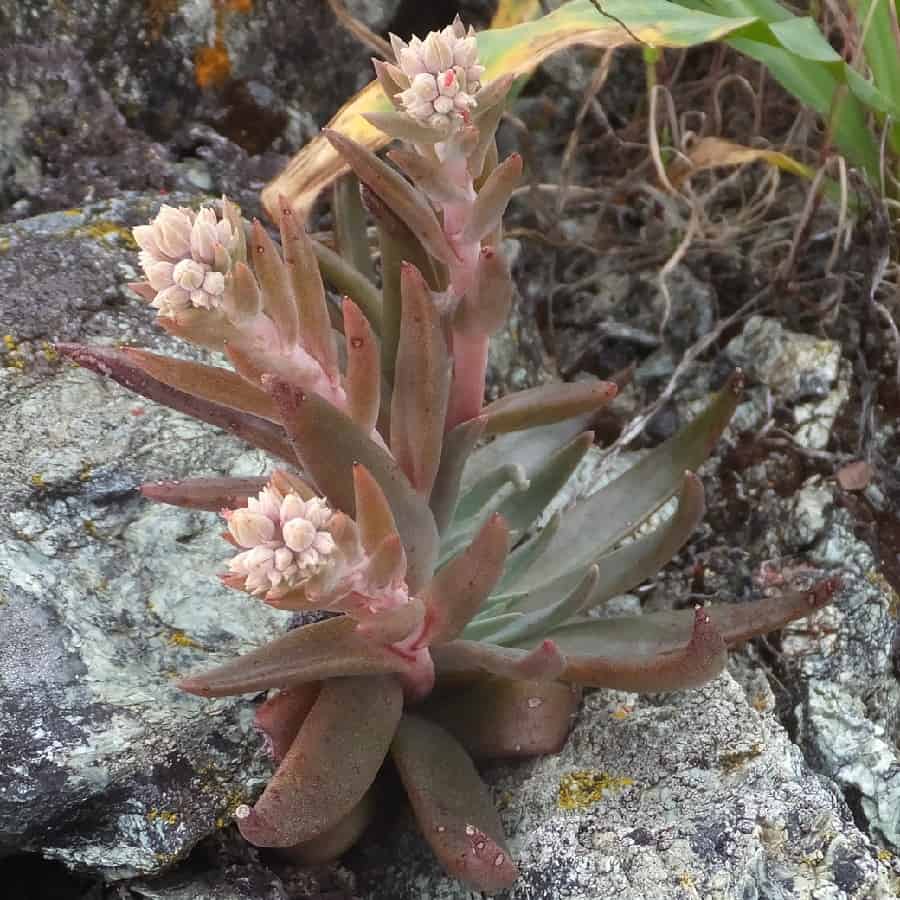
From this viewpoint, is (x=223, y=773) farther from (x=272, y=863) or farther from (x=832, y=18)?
Result: (x=832, y=18)

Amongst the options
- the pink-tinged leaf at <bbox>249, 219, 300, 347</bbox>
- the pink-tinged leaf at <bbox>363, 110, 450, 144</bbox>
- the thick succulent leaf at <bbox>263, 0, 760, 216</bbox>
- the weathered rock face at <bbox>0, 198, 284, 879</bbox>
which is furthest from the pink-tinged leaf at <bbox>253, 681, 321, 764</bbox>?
the thick succulent leaf at <bbox>263, 0, 760, 216</bbox>

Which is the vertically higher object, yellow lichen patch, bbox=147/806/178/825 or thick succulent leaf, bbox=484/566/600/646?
thick succulent leaf, bbox=484/566/600/646

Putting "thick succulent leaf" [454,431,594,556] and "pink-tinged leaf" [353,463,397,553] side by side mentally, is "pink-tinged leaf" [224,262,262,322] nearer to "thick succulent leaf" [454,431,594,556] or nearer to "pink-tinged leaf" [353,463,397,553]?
"pink-tinged leaf" [353,463,397,553]

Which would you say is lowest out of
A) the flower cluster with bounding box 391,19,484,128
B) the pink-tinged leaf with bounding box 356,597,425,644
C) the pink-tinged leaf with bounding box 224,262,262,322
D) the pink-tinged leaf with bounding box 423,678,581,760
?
the pink-tinged leaf with bounding box 423,678,581,760

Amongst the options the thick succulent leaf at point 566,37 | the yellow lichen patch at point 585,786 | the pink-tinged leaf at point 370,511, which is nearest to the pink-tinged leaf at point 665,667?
the yellow lichen patch at point 585,786

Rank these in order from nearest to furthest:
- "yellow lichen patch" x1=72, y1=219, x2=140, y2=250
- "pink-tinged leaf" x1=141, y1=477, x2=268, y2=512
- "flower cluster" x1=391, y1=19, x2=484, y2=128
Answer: "flower cluster" x1=391, y1=19, x2=484, y2=128
"pink-tinged leaf" x1=141, y1=477, x2=268, y2=512
"yellow lichen patch" x1=72, y1=219, x2=140, y2=250

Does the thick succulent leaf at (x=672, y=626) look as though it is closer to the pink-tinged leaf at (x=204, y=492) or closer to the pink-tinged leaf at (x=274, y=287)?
the pink-tinged leaf at (x=204, y=492)

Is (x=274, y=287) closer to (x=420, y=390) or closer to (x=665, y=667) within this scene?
(x=420, y=390)

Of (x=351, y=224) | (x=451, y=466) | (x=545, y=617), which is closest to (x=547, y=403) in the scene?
(x=451, y=466)
